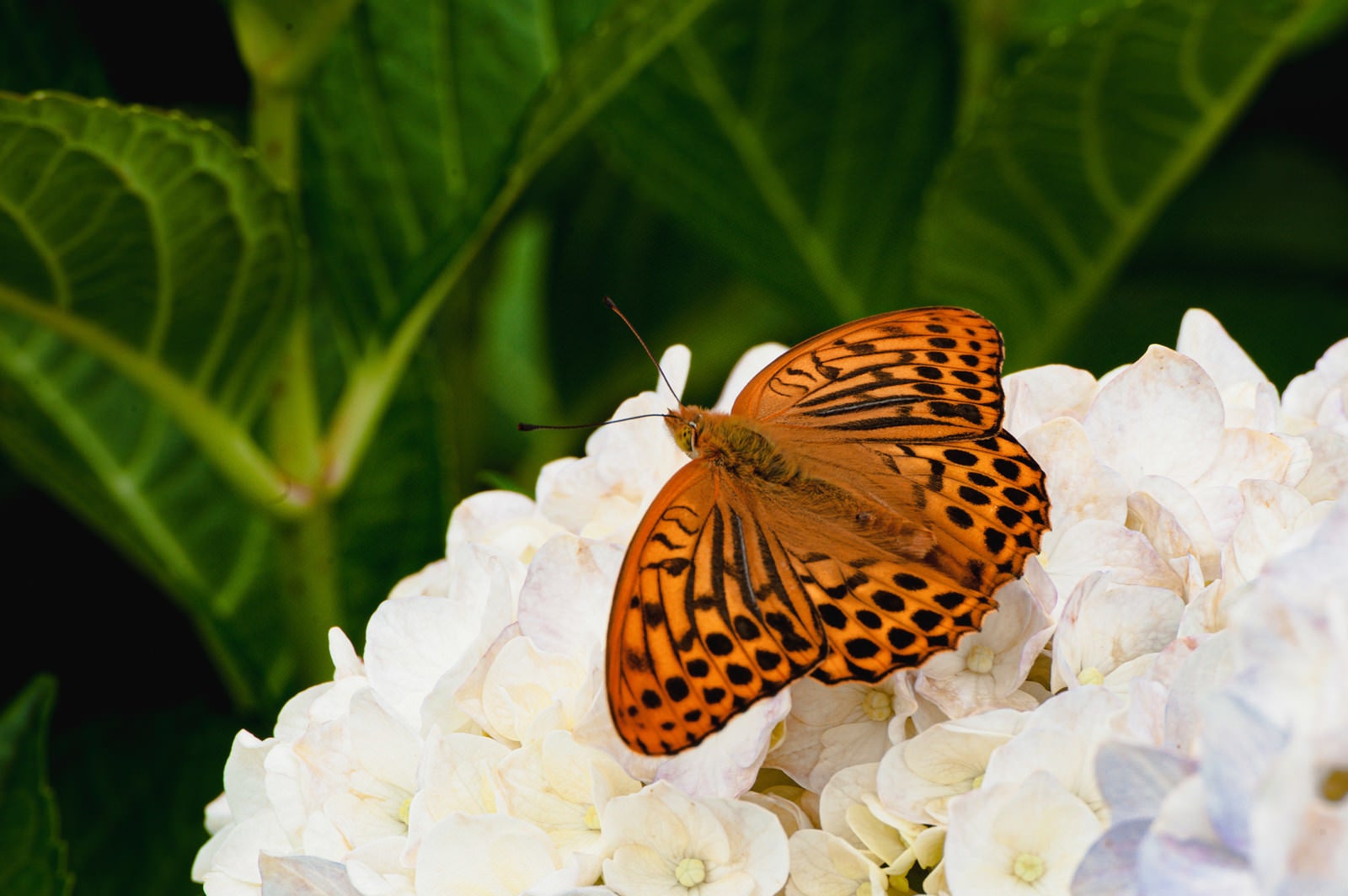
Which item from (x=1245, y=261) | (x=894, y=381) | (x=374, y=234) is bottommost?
(x=1245, y=261)

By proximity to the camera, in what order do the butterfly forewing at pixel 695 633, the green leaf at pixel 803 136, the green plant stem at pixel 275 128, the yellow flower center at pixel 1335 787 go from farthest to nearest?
1. the green leaf at pixel 803 136
2. the green plant stem at pixel 275 128
3. the butterfly forewing at pixel 695 633
4. the yellow flower center at pixel 1335 787

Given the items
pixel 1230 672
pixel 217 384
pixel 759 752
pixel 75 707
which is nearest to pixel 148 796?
pixel 75 707

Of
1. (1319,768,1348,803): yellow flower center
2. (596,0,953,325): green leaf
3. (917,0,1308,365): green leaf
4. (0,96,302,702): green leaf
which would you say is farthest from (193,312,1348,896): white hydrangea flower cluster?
(596,0,953,325): green leaf

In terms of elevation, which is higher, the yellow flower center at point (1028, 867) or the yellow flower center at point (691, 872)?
the yellow flower center at point (691, 872)

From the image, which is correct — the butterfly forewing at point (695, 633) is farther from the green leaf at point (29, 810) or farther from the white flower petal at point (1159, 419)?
the green leaf at point (29, 810)

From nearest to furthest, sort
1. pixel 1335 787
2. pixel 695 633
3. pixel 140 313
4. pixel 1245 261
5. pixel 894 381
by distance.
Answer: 1. pixel 1335 787
2. pixel 695 633
3. pixel 894 381
4. pixel 140 313
5. pixel 1245 261

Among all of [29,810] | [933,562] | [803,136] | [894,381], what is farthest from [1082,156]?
[29,810]

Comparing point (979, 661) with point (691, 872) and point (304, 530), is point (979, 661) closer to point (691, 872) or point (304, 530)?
point (691, 872)


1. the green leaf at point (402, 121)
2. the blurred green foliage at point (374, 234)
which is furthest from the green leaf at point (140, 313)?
the green leaf at point (402, 121)
